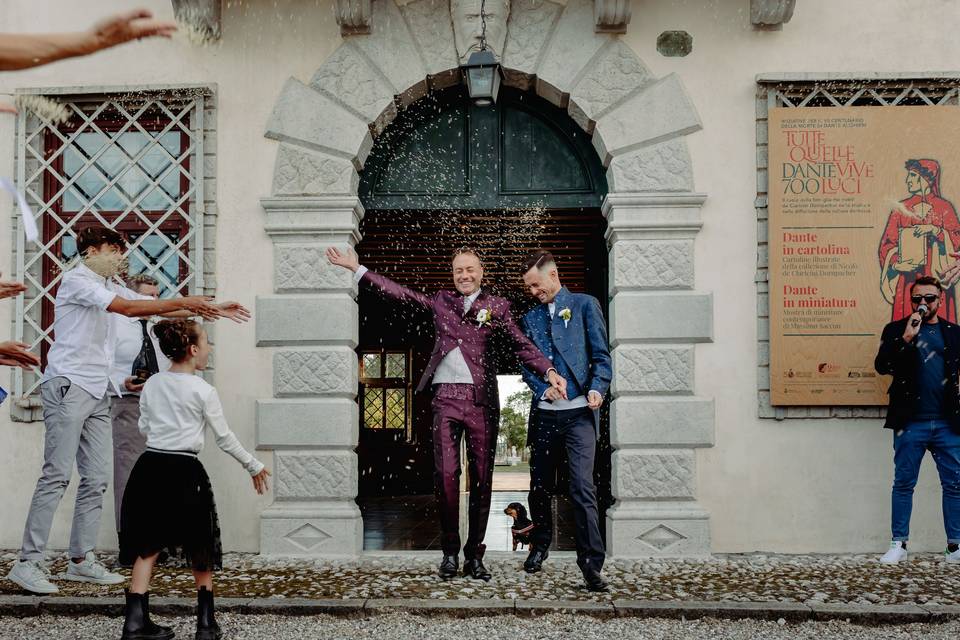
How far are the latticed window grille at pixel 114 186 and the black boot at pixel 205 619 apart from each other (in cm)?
352

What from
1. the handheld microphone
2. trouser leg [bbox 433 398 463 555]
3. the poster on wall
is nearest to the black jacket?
the handheld microphone

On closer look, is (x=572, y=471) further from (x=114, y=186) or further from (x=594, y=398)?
(x=114, y=186)

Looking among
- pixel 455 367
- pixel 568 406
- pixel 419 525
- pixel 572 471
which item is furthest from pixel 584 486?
pixel 419 525

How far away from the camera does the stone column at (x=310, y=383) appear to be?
286 inches

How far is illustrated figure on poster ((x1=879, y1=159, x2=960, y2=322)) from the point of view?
24.2ft

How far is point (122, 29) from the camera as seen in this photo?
2.17 meters

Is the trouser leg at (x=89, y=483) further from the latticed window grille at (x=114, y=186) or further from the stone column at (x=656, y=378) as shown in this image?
the stone column at (x=656, y=378)

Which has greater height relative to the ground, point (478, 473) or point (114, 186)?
point (114, 186)

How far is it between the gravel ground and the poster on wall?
8.47 ft

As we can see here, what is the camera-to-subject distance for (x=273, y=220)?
757cm

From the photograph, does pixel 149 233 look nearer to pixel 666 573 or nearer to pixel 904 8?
pixel 666 573

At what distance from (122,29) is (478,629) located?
3.63m

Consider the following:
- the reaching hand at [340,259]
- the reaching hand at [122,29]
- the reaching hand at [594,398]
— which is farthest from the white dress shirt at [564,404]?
the reaching hand at [122,29]

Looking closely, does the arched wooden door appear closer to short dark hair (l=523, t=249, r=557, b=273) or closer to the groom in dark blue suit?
short dark hair (l=523, t=249, r=557, b=273)
